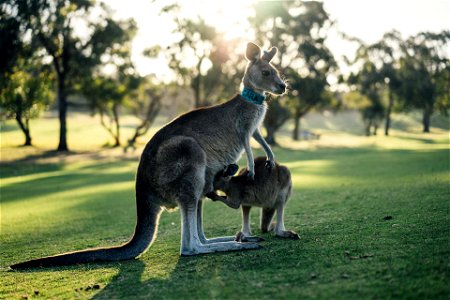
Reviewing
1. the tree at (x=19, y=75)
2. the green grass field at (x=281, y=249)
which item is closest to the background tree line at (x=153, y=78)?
the tree at (x=19, y=75)

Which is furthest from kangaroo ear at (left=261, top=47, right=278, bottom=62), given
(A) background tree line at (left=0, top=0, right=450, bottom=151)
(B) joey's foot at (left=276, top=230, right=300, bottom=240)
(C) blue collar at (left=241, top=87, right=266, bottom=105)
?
(A) background tree line at (left=0, top=0, right=450, bottom=151)

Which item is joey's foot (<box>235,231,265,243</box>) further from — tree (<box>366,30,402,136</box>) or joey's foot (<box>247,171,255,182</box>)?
tree (<box>366,30,402,136</box>)

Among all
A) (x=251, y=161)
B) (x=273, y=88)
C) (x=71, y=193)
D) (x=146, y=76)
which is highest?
(x=146, y=76)

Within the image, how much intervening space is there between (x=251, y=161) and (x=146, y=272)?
214 centimetres

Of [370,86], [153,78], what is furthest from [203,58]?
[370,86]

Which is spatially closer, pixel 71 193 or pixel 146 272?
pixel 146 272

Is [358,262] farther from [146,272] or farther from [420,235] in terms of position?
[146,272]

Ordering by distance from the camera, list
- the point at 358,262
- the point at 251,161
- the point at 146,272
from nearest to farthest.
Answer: the point at 358,262, the point at 146,272, the point at 251,161

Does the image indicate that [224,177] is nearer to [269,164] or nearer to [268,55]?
[269,164]

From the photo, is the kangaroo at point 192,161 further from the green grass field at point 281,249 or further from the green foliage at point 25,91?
the green foliage at point 25,91

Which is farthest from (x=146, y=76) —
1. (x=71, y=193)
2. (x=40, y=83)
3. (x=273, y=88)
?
(x=273, y=88)

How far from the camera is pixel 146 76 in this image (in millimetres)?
45562

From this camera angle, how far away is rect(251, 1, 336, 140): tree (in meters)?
47.2

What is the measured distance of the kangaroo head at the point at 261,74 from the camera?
22.4 ft
